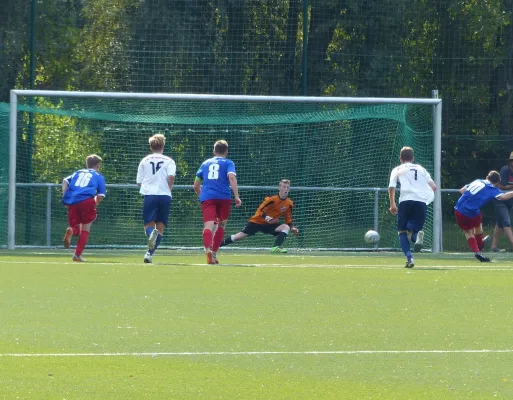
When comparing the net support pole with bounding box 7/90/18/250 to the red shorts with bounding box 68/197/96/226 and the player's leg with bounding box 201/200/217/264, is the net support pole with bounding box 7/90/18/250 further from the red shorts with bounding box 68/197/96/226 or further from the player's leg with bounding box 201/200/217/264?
the player's leg with bounding box 201/200/217/264

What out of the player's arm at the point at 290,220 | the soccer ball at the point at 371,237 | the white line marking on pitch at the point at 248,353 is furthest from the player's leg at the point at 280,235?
the white line marking on pitch at the point at 248,353

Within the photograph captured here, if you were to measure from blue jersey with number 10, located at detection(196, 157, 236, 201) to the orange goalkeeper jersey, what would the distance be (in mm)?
4203

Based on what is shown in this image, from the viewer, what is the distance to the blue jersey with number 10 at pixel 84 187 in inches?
665

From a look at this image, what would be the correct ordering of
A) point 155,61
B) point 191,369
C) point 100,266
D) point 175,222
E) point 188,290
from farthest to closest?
point 155,61, point 175,222, point 100,266, point 188,290, point 191,369

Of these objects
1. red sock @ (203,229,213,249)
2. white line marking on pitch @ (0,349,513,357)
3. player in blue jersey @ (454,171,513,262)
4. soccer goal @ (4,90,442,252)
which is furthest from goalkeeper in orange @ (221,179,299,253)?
white line marking on pitch @ (0,349,513,357)

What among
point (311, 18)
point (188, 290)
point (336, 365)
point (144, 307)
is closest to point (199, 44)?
point (311, 18)

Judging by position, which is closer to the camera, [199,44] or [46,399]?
[46,399]

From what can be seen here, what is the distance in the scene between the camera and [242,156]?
2244 centimetres

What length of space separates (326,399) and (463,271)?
9682 mm

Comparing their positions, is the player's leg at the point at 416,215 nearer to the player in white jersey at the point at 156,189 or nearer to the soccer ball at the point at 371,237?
the player in white jersey at the point at 156,189

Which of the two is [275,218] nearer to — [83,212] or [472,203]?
[472,203]

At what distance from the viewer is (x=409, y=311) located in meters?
10.2

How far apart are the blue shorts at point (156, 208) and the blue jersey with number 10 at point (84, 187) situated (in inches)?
38.8

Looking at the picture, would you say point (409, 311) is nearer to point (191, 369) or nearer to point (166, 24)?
point (191, 369)
